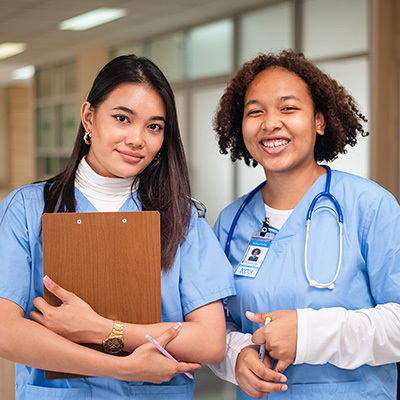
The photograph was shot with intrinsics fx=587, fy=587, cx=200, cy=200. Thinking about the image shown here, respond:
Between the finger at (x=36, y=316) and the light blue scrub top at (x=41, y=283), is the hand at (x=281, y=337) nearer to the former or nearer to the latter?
the light blue scrub top at (x=41, y=283)

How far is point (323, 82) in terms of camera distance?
155 cm

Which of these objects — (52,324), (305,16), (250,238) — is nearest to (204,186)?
(305,16)

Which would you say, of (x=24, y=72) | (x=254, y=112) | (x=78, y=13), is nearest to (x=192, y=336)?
(x=254, y=112)

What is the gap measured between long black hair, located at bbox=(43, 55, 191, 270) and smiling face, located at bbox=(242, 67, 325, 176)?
217mm

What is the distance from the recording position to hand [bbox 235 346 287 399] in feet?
4.37

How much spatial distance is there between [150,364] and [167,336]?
0.21 ft

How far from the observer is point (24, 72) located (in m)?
5.17

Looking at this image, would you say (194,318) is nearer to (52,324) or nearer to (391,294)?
(52,324)

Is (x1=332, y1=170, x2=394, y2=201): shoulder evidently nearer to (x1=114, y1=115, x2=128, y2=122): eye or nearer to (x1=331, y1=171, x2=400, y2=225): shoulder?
(x1=331, y1=171, x2=400, y2=225): shoulder

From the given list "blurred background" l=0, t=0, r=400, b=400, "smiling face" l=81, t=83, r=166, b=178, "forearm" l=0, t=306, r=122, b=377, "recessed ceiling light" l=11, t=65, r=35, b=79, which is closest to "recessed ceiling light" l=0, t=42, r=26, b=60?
"blurred background" l=0, t=0, r=400, b=400

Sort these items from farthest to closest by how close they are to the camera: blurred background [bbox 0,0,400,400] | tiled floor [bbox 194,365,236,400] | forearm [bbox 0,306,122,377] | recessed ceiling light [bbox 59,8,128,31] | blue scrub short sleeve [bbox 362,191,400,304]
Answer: recessed ceiling light [bbox 59,8,128,31] < blurred background [bbox 0,0,400,400] < tiled floor [bbox 194,365,236,400] < blue scrub short sleeve [bbox 362,191,400,304] < forearm [bbox 0,306,122,377]

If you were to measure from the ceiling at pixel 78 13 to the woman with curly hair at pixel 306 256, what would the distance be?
3894mm

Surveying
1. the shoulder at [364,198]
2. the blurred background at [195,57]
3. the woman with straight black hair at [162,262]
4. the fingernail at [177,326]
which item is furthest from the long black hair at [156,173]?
the blurred background at [195,57]

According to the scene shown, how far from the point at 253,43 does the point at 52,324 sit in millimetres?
4933
